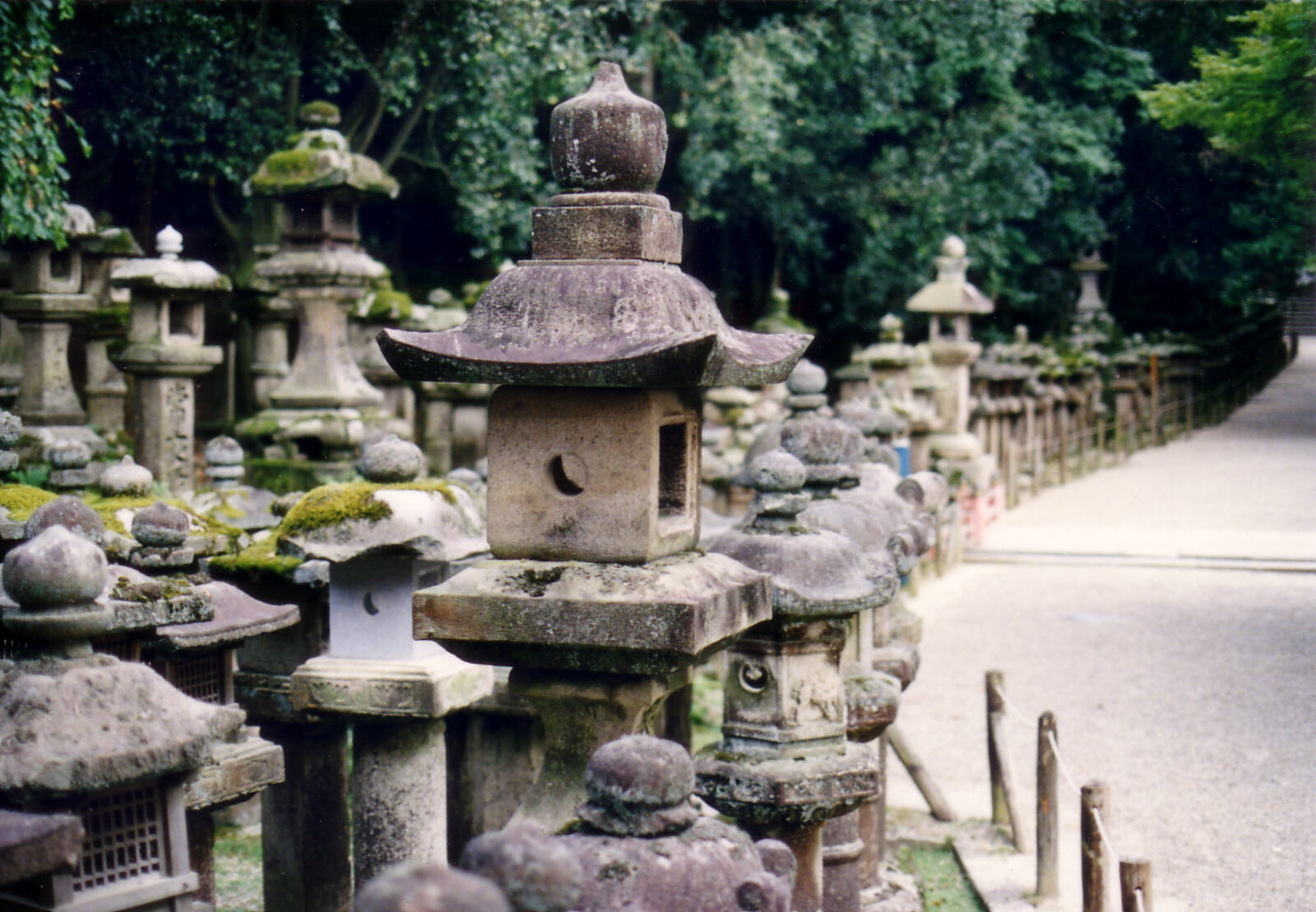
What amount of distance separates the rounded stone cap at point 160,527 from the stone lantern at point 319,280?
17.2 feet

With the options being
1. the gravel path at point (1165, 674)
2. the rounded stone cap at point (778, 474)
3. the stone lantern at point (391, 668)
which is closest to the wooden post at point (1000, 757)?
the gravel path at point (1165, 674)

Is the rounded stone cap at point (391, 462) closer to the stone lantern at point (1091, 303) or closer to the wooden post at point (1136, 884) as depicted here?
the wooden post at point (1136, 884)

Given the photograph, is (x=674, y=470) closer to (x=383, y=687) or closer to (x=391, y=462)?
(x=391, y=462)

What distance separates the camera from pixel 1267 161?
10703mm

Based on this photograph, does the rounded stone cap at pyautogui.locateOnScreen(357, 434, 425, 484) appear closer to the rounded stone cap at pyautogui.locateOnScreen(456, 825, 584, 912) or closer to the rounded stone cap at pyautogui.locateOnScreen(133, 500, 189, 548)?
the rounded stone cap at pyautogui.locateOnScreen(133, 500, 189, 548)

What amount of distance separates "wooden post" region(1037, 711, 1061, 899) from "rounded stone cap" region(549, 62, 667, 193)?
3365 millimetres

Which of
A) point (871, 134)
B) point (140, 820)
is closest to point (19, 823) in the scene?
point (140, 820)

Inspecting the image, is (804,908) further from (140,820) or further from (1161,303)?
(1161,303)

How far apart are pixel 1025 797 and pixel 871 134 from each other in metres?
14.7

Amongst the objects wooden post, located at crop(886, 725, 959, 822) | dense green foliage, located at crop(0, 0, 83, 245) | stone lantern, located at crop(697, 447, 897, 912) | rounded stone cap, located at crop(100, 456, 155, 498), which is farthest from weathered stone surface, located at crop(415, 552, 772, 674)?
dense green foliage, located at crop(0, 0, 83, 245)

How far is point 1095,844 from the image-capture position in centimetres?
488

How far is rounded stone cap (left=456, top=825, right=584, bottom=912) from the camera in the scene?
1951mm

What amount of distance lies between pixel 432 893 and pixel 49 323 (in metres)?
7.67

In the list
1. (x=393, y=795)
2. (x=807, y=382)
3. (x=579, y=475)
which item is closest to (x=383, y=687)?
(x=393, y=795)
